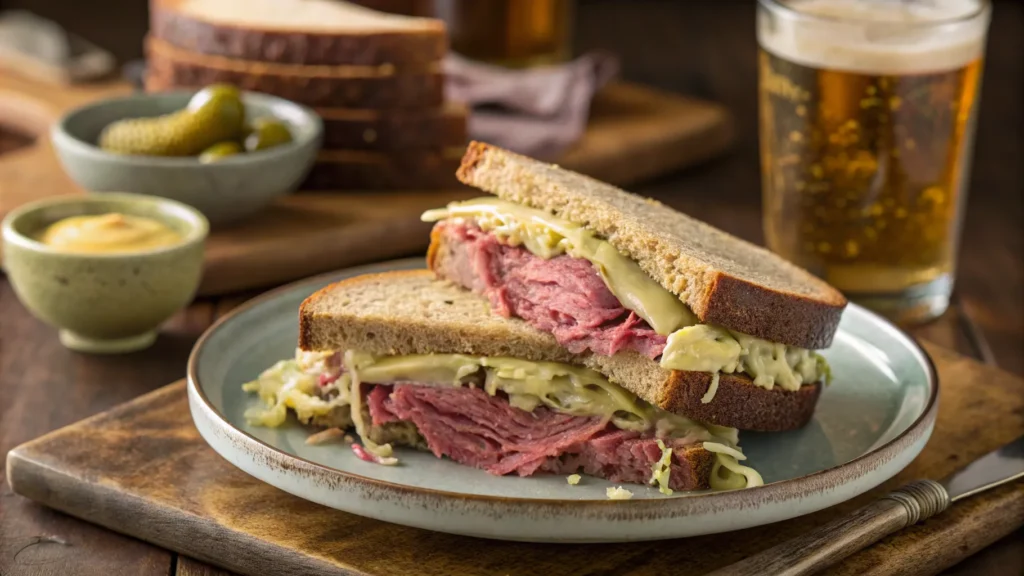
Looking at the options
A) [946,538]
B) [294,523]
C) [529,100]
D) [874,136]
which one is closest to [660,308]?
[946,538]

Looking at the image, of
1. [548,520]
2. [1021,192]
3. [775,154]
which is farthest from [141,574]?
[1021,192]

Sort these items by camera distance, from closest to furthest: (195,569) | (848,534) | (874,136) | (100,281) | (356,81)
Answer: (848,534)
(195,569)
(100,281)
(874,136)
(356,81)

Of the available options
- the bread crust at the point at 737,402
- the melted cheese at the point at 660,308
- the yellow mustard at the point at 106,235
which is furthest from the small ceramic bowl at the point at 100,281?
the bread crust at the point at 737,402

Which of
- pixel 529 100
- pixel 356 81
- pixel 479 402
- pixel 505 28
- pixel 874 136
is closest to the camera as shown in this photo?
pixel 479 402

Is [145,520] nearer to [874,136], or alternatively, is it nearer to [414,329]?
[414,329]

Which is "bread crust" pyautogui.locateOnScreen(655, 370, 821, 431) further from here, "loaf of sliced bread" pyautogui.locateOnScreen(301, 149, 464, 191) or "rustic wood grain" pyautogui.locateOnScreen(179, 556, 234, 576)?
"loaf of sliced bread" pyautogui.locateOnScreen(301, 149, 464, 191)

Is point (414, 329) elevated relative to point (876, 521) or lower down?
elevated

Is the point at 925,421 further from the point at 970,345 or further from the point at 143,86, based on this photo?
the point at 143,86
